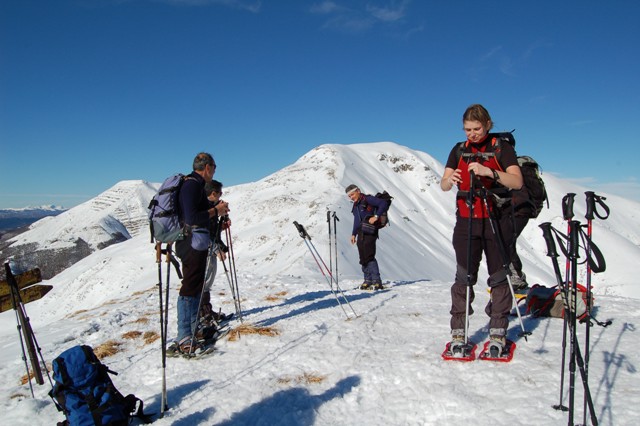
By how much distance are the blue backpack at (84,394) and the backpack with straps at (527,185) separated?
4.87 meters

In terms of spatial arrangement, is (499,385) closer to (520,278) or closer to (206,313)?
(520,278)

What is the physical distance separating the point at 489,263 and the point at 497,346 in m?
1.06

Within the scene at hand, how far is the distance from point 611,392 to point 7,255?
8476cm

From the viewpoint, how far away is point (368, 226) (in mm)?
11711

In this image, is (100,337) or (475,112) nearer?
(475,112)

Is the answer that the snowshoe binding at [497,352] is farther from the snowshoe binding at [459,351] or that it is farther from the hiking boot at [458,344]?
the hiking boot at [458,344]

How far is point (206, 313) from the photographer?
7.93m

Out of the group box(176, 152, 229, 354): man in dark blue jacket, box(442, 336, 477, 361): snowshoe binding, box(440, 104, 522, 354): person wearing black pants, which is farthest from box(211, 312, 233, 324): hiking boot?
box(440, 104, 522, 354): person wearing black pants

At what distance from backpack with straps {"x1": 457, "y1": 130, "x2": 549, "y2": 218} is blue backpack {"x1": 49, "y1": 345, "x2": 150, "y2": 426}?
4866 mm

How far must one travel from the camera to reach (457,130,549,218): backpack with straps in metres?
5.11

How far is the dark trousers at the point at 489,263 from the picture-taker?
514 centimetres

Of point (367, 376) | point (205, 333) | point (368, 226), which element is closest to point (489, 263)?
point (367, 376)

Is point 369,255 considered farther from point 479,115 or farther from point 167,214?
point 479,115

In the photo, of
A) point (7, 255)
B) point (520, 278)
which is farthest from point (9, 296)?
point (7, 255)
